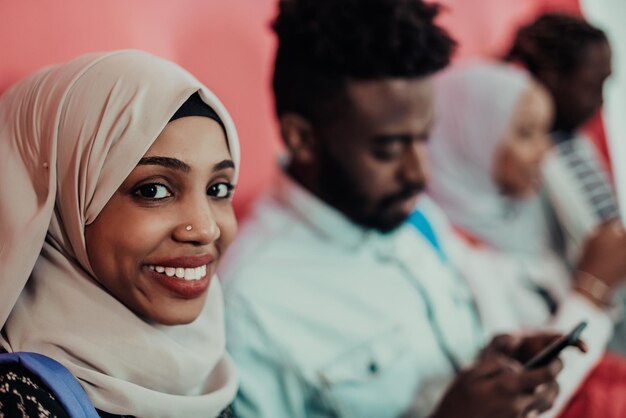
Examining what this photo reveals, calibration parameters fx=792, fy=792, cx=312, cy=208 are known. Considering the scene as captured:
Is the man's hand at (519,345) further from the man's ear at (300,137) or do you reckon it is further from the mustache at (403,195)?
the man's ear at (300,137)

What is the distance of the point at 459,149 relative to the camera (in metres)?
2.17

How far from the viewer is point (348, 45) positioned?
1392mm

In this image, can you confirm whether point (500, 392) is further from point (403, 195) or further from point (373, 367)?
point (403, 195)

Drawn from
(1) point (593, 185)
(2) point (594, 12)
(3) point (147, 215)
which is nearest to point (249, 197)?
(3) point (147, 215)

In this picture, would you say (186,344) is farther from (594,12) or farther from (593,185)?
(594,12)

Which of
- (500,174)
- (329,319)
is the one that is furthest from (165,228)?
(500,174)

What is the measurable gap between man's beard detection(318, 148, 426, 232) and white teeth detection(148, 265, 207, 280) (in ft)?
1.67

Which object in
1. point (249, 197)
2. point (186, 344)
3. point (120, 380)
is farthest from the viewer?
point (249, 197)

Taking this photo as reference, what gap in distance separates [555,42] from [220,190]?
1.61 m

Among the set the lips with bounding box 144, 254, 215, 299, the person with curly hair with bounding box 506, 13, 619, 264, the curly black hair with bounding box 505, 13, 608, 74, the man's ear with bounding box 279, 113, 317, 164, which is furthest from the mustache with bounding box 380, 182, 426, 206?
the curly black hair with bounding box 505, 13, 608, 74

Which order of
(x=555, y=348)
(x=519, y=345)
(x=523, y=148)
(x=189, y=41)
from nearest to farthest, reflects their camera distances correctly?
(x=555, y=348) → (x=519, y=345) → (x=189, y=41) → (x=523, y=148)

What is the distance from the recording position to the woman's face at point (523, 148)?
2.06m

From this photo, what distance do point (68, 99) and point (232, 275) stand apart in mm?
511

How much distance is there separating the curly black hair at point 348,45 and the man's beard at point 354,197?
10 centimetres
